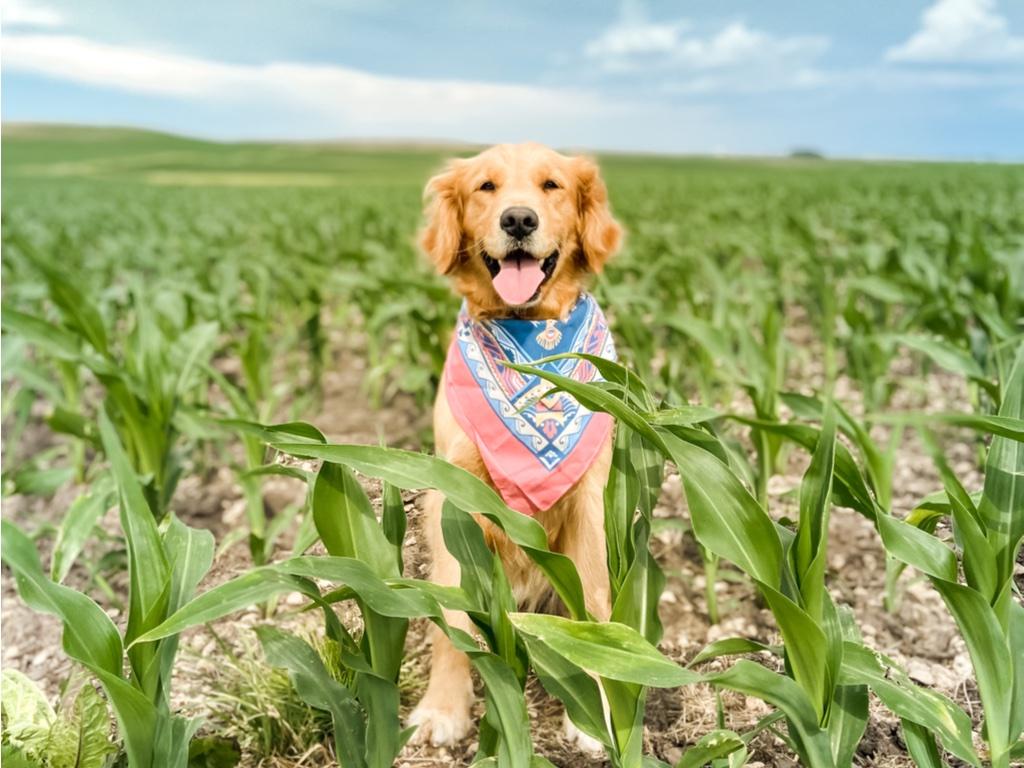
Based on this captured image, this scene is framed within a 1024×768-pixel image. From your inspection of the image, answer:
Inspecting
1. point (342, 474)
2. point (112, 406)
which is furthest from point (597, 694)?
point (112, 406)

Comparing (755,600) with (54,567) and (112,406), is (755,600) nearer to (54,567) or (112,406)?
(54,567)

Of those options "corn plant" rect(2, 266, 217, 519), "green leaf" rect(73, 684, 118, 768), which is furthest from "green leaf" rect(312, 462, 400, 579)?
"corn plant" rect(2, 266, 217, 519)

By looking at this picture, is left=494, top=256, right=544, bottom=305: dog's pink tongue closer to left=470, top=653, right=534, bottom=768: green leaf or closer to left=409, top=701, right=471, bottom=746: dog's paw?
left=470, top=653, right=534, bottom=768: green leaf

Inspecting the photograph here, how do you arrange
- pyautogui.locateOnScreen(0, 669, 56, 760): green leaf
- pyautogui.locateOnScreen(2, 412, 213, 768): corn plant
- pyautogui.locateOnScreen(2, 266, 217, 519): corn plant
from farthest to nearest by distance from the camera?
1. pyautogui.locateOnScreen(2, 266, 217, 519): corn plant
2. pyautogui.locateOnScreen(0, 669, 56, 760): green leaf
3. pyautogui.locateOnScreen(2, 412, 213, 768): corn plant

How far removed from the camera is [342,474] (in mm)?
1593

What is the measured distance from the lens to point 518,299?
2182mm

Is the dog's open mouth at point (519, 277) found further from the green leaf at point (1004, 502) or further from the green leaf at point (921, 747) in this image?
the green leaf at point (921, 747)

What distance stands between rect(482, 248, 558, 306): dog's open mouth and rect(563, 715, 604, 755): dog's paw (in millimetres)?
1103

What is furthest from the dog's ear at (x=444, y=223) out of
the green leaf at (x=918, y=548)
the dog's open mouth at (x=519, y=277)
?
the green leaf at (x=918, y=548)

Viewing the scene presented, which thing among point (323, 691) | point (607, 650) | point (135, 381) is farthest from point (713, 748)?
point (135, 381)

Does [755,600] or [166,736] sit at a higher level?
[166,736]

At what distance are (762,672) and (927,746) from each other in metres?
0.49

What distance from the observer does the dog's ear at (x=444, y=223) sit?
7.83 feet

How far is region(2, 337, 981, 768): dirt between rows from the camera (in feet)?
6.91
